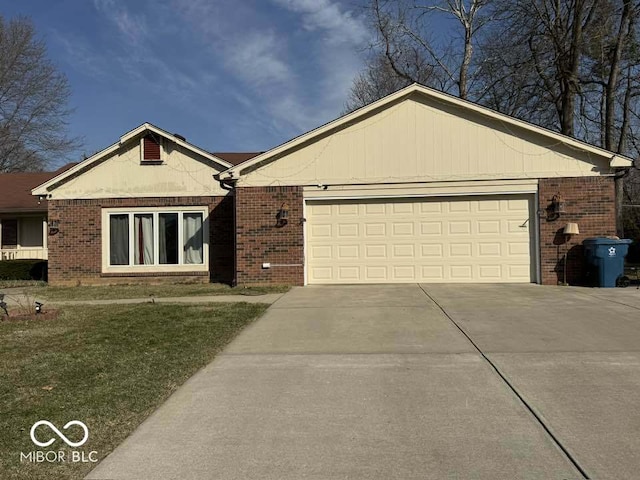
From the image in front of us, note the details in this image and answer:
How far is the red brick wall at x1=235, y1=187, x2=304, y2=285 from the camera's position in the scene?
13.5m

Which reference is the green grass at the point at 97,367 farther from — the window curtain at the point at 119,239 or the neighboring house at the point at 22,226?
the neighboring house at the point at 22,226

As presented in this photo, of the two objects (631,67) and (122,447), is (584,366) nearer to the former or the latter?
(122,447)

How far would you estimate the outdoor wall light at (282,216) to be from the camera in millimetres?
13516

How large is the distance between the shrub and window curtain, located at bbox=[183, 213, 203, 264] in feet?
20.9

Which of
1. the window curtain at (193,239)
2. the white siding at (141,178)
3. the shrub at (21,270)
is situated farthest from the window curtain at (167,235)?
the shrub at (21,270)

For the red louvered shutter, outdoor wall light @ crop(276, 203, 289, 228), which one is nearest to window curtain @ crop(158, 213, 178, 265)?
the red louvered shutter

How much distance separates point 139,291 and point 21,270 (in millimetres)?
7446

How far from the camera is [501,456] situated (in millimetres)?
3562

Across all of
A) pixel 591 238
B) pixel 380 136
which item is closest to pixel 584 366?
pixel 591 238

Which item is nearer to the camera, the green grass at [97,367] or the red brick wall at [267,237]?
the green grass at [97,367]

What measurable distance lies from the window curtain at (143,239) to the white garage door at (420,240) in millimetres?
5041

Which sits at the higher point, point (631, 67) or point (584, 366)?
point (631, 67)

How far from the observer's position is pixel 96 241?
50.9 feet

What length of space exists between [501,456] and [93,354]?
4.89m
